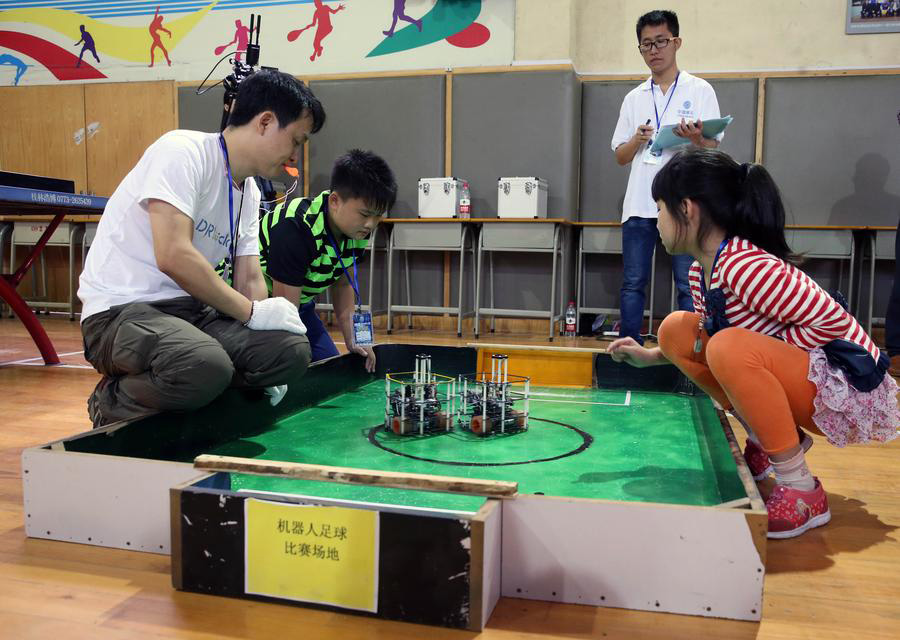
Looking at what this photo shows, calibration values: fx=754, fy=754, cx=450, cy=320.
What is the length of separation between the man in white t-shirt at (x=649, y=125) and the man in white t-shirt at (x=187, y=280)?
82.8 inches

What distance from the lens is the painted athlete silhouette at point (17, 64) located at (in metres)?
6.58

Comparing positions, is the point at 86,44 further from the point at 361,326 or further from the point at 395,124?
the point at 361,326

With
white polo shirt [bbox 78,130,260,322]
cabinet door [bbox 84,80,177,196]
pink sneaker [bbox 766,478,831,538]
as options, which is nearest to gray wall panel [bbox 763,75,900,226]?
pink sneaker [bbox 766,478,831,538]

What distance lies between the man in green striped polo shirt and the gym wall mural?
11.6 ft

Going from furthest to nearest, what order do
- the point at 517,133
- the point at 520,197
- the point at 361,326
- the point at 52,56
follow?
the point at 52,56
the point at 517,133
the point at 520,197
the point at 361,326

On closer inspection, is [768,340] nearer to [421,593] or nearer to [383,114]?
[421,593]

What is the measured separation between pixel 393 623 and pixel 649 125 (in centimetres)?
298

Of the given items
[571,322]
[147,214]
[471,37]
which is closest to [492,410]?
[147,214]

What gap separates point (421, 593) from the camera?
3.32 ft

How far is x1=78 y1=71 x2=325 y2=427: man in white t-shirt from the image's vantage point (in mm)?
1616

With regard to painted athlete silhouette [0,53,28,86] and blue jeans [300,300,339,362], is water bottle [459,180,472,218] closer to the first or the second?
blue jeans [300,300,339,362]

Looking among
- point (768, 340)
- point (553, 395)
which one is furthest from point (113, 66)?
point (768, 340)

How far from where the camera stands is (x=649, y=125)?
3.50m

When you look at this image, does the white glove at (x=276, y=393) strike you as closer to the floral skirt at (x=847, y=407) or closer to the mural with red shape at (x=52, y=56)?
the floral skirt at (x=847, y=407)
